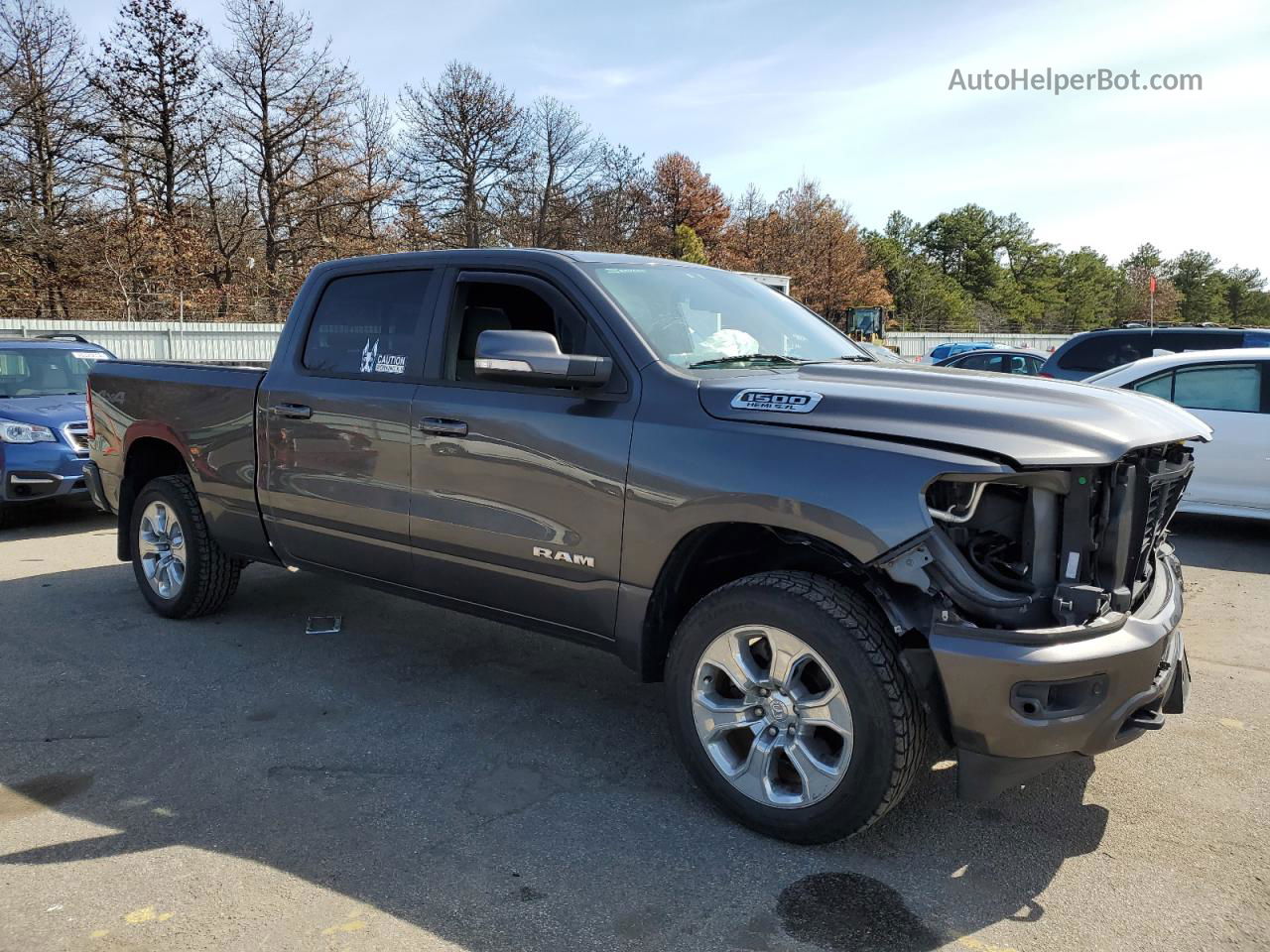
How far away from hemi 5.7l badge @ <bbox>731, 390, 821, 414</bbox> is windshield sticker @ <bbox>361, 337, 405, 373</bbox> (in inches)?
68.4

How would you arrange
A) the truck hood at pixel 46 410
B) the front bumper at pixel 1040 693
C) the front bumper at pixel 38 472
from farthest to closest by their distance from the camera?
the truck hood at pixel 46 410 < the front bumper at pixel 38 472 < the front bumper at pixel 1040 693

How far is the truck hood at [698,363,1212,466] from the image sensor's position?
2664 millimetres

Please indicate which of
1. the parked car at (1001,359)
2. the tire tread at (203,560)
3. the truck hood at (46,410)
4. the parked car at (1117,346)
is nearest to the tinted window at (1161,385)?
the parked car at (1117,346)

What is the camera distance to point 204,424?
5047 mm

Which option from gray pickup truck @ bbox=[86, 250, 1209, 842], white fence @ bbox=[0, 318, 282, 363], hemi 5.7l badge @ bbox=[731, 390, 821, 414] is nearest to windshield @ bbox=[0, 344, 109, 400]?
gray pickup truck @ bbox=[86, 250, 1209, 842]

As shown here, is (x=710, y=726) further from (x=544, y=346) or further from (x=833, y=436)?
(x=544, y=346)

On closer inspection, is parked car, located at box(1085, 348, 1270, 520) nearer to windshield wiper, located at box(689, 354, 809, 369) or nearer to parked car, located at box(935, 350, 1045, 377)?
windshield wiper, located at box(689, 354, 809, 369)

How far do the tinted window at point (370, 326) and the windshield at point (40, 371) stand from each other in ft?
18.6

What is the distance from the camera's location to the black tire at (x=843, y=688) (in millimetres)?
2764

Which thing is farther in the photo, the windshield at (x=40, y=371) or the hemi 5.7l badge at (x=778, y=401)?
the windshield at (x=40, y=371)

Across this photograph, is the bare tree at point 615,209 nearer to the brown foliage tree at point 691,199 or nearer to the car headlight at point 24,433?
the brown foliage tree at point 691,199

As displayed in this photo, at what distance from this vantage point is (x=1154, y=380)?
7.92 meters

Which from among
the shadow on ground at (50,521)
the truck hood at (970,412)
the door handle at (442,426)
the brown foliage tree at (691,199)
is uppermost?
the brown foliage tree at (691,199)

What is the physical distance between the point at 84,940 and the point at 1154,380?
8.25 metres
